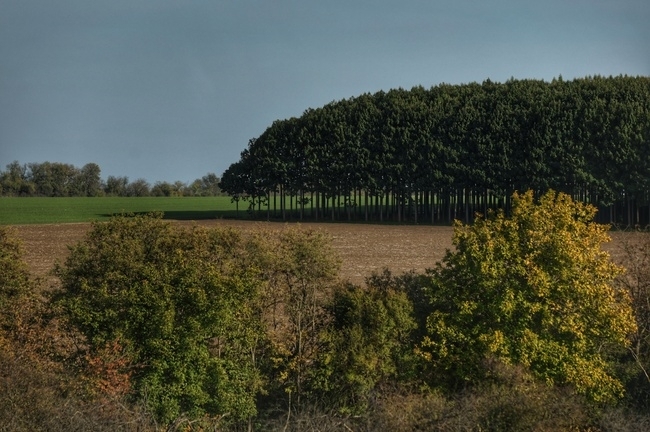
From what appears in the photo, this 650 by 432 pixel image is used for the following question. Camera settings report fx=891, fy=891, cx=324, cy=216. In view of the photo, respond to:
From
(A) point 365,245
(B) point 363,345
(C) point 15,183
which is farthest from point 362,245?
(C) point 15,183

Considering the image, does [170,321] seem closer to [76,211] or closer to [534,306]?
[534,306]

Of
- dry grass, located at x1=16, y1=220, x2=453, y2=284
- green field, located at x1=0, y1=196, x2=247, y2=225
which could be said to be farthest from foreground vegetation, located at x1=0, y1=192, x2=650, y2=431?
green field, located at x1=0, y1=196, x2=247, y2=225

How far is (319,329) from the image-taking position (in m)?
32.0

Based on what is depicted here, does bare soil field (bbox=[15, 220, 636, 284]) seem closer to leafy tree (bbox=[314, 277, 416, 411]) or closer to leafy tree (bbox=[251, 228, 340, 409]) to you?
leafy tree (bbox=[251, 228, 340, 409])

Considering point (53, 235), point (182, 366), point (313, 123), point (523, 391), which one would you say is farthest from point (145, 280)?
point (313, 123)

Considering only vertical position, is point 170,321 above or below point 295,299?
below

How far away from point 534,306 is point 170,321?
12.4 meters

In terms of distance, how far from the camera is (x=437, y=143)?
94062 mm

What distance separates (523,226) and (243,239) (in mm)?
10706

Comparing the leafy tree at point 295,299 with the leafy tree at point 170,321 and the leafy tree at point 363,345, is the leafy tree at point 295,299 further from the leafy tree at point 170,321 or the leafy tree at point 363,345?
the leafy tree at point 170,321

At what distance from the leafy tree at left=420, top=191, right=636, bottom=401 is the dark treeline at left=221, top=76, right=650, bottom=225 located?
2120 inches

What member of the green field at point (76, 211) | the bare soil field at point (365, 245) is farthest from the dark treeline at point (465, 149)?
the green field at point (76, 211)

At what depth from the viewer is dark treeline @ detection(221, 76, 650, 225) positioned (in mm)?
84875

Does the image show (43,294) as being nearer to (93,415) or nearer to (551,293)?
(93,415)
